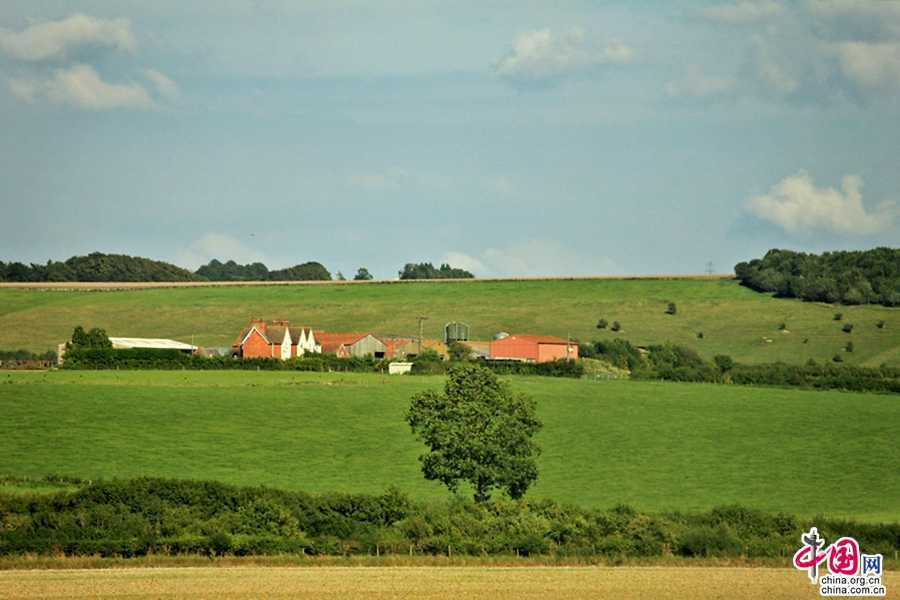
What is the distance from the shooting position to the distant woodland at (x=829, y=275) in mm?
127625

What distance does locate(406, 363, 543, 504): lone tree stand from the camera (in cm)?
3844

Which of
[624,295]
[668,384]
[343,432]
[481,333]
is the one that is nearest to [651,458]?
[343,432]

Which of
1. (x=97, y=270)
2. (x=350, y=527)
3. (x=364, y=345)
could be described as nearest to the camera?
(x=350, y=527)

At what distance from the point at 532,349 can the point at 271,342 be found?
90.3ft

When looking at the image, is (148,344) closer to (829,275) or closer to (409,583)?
(409,583)

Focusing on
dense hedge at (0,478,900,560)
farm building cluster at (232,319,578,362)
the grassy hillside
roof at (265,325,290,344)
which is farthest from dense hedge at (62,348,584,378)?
dense hedge at (0,478,900,560)

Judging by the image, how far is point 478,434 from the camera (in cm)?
3894

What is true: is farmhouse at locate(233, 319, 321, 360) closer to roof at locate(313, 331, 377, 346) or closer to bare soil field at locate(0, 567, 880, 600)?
roof at locate(313, 331, 377, 346)

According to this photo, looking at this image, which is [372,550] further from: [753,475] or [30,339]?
[30,339]

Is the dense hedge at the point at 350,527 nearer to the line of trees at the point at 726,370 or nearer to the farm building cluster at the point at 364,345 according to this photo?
the line of trees at the point at 726,370

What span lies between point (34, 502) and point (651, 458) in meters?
33.4

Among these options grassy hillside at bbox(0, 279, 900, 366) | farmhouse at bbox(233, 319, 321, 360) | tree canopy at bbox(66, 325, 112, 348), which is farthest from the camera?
grassy hillside at bbox(0, 279, 900, 366)

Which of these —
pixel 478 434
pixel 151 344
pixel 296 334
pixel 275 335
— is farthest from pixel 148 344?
pixel 478 434

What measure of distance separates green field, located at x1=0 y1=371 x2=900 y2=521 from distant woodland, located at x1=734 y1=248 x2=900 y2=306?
5519 centimetres
